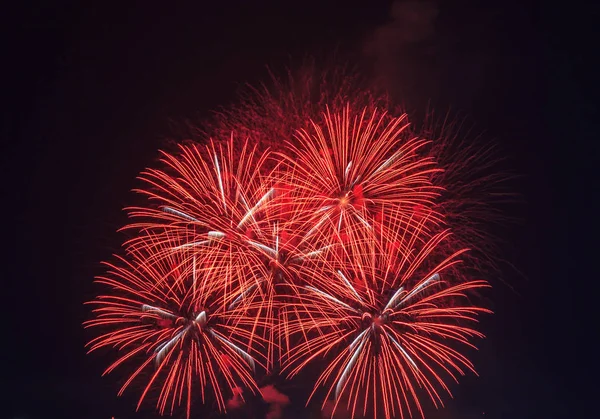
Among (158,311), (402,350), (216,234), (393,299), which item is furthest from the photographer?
(158,311)

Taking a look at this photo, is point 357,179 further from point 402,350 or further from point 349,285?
point 402,350

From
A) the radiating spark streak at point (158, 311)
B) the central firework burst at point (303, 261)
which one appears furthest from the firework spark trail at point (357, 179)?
the radiating spark streak at point (158, 311)

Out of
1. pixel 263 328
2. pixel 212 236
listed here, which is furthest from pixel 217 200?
pixel 263 328

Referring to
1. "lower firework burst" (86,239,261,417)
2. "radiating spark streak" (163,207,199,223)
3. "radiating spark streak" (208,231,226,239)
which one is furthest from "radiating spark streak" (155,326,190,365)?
"radiating spark streak" (163,207,199,223)

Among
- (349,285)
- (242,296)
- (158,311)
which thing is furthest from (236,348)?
(349,285)

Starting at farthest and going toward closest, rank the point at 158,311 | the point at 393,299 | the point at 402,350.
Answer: the point at 158,311 → the point at 393,299 → the point at 402,350

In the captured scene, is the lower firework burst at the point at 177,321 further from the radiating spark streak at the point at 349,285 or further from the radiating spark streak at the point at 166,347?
the radiating spark streak at the point at 349,285

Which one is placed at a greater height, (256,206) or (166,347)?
(256,206)

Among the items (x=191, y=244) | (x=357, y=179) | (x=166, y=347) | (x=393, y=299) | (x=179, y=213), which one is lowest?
(x=166, y=347)
